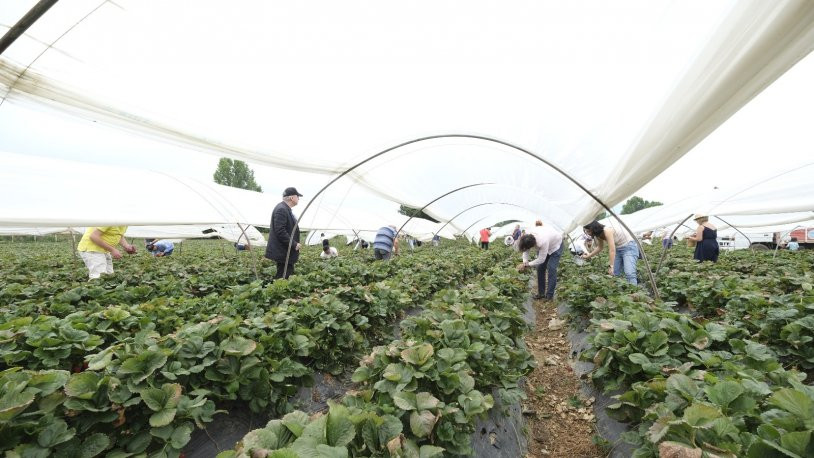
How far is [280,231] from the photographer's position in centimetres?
566

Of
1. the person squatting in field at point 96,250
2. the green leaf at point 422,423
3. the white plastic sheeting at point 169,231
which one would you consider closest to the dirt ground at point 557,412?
the green leaf at point 422,423

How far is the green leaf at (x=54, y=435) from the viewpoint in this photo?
4.42 feet

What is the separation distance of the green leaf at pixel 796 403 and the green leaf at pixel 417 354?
1.41 metres

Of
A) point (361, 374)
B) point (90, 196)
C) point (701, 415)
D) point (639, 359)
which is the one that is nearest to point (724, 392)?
point (701, 415)

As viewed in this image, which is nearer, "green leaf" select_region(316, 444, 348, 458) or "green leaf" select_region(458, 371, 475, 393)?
"green leaf" select_region(316, 444, 348, 458)

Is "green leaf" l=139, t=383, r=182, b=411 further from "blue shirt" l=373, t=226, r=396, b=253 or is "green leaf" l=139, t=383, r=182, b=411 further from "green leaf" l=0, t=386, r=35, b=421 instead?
"blue shirt" l=373, t=226, r=396, b=253

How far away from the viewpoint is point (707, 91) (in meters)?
2.03

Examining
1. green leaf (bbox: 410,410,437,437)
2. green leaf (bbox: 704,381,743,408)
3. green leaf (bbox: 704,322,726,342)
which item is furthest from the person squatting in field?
green leaf (bbox: 704,322,726,342)

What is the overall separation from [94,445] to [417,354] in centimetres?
150

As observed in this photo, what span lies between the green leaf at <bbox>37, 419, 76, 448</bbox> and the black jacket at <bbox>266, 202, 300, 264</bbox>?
4.38 meters

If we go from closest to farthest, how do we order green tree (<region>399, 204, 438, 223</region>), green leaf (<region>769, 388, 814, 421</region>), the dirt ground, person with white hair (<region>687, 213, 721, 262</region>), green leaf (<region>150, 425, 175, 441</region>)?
green leaf (<region>769, 388, 814, 421</region>) < green leaf (<region>150, 425, 175, 441</region>) < the dirt ground < person with white hair (<region>687, 213, 721, 262</region>) < green tree (<region>399, 204, 438, 223</region>)

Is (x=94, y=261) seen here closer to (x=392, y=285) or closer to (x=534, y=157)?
(x=392, y=285)

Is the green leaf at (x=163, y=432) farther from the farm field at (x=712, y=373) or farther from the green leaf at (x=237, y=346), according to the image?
the farm field at (x=712, y=373)

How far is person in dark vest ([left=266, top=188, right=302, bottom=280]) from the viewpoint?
5.68 meters
